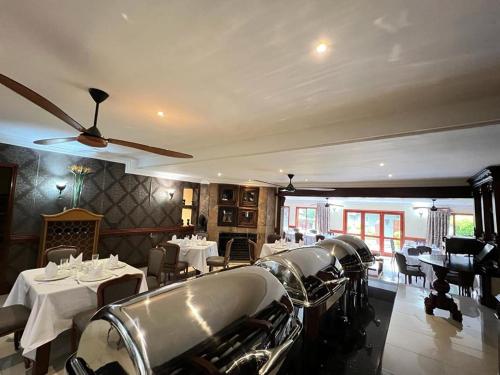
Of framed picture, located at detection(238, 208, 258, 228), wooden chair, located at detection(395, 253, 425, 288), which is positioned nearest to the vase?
framed picture, located at detection(238, 208, 258, 228)

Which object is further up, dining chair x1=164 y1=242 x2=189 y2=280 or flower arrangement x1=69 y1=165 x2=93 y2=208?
flower arrangement x1=69 y1=165 x2=93 y2=208

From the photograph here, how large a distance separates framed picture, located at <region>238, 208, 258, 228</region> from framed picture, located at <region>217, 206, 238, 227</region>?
0.16 metres

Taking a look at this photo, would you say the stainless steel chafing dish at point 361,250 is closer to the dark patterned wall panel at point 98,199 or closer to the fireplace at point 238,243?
the dark patterned wall panel at point 98,199

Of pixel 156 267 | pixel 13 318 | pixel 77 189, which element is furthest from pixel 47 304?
pixel 77 189

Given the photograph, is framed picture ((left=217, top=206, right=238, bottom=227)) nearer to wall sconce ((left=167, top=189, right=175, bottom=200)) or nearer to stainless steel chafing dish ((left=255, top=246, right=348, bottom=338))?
wall sconce ((left=167, top=189, right=175, bottom=200))

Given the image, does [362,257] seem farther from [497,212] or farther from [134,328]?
[497,212]

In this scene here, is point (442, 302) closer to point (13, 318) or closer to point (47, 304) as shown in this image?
point (47, 304)

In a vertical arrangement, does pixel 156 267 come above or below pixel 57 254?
below

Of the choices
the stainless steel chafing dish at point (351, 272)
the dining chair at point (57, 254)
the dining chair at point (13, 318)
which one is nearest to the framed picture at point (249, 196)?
the dining chair at point (57, 254)

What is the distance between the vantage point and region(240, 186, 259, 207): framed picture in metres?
7.36

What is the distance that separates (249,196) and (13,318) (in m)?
5.81

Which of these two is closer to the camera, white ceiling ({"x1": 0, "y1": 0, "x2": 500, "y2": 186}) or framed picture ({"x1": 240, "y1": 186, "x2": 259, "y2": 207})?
white ceiling ({"x1": 0, "y1": 0, "x2": 500, "y2": 186})

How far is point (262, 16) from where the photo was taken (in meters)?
1.13

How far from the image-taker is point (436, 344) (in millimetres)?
1360
